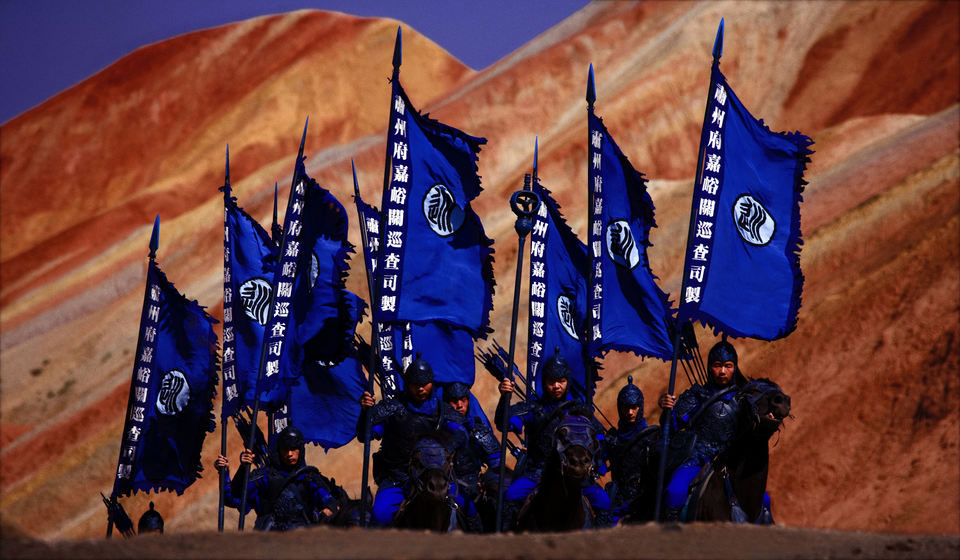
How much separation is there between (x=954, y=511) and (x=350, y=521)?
468 inches

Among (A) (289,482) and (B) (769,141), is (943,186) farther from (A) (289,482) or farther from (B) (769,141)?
(A) (289,482)

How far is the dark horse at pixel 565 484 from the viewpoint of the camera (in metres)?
9.53

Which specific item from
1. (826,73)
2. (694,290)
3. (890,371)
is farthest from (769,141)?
(826,73)

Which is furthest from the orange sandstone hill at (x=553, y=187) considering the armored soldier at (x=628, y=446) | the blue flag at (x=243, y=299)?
the blue flag at (x=243, y=299)

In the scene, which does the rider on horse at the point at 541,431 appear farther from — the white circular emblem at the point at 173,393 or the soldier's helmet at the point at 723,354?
the white circular emblem at the point at 173,393

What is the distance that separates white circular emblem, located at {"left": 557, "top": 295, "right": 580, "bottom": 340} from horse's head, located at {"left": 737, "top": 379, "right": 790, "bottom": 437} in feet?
14.9

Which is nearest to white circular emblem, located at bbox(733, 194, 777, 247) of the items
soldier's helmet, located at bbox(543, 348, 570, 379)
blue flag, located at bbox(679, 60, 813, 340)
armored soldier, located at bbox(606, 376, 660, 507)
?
blue flag, located at bbox(679, 60, 813, 340)

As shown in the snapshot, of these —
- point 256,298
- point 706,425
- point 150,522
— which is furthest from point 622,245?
point 150,522

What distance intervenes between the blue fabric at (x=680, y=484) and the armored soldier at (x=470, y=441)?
189 centimetres

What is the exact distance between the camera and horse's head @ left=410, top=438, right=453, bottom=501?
9.88 metres

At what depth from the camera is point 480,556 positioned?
8492mm

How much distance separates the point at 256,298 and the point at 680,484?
6666 millimetres

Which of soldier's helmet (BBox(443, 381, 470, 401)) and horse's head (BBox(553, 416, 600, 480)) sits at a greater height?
soldier's helmet (BBox(443, 381, 470, 401))

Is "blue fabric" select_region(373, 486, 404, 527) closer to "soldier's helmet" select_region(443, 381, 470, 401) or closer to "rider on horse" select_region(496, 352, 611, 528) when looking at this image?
"rider on horse" select_region(496, 352, 611, 528)
